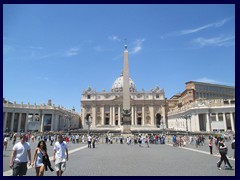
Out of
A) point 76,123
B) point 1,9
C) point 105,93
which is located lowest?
point 76,123

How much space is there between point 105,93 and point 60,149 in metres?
83.8

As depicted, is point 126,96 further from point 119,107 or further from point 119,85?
point 119,85

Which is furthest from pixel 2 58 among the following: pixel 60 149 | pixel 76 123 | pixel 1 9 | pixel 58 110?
pixel 76 123

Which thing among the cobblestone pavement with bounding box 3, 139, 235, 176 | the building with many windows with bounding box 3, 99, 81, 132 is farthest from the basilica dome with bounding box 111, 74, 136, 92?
the cobblestone pavement with bounding box 3, 139, 235, 176

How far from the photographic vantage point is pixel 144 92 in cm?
8988

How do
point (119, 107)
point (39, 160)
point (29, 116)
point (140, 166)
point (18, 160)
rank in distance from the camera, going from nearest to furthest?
point (18, 160) → point (39, 160) → point (140, 166) → point (29, 116) → point (119, 107)

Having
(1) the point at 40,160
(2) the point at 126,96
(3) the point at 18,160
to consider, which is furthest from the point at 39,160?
(2) the point at 126,96

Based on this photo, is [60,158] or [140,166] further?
[140,166]

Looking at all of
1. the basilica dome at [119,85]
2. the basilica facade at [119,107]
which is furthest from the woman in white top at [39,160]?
the basilica dome at [119,85]

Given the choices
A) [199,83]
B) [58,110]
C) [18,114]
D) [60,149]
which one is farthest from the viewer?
[199,83]

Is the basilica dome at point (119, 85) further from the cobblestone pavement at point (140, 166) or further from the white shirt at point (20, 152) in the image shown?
the white shirt at point (20, 152)

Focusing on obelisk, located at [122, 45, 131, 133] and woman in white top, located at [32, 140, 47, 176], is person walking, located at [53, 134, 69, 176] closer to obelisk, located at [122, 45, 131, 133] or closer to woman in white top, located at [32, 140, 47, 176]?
woman in white top, located at [32, 140, 47, 176]
